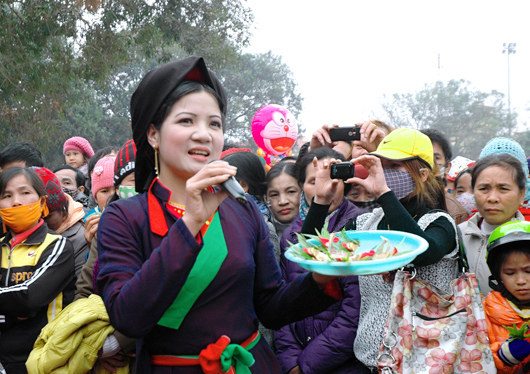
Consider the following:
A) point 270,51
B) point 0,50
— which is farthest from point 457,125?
point 0,50

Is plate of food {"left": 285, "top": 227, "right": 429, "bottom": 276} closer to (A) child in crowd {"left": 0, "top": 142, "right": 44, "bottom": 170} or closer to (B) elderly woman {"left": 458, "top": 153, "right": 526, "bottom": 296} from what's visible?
(B) elderly woman {"left": 458, "top": 153, "right": 526, "bottom": 296}

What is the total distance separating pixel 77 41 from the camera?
10.4 m

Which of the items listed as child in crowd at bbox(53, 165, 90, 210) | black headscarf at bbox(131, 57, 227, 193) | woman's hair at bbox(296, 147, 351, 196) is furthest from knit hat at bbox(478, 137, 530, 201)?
child in crowd at bbox(53, 165, 90, 210)

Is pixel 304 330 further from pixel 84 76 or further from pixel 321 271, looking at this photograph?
pixel 84 76

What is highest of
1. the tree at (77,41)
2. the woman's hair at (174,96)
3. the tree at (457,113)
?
the tree at (77,41)

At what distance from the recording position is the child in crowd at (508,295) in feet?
7.79

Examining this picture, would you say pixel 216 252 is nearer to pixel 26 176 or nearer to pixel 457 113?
pixel 26 176

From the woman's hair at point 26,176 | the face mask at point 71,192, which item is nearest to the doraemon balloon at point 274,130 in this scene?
the face mask at point 71,192

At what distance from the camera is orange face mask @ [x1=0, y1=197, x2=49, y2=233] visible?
3316 mm

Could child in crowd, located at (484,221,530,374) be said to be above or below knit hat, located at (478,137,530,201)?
below

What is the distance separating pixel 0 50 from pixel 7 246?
7.47 metres

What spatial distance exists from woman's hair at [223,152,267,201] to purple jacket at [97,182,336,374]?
2.04 meters

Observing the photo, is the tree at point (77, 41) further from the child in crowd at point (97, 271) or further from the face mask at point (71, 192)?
the child in crowd at point (97, 271)

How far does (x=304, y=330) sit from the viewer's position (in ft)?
9.64
